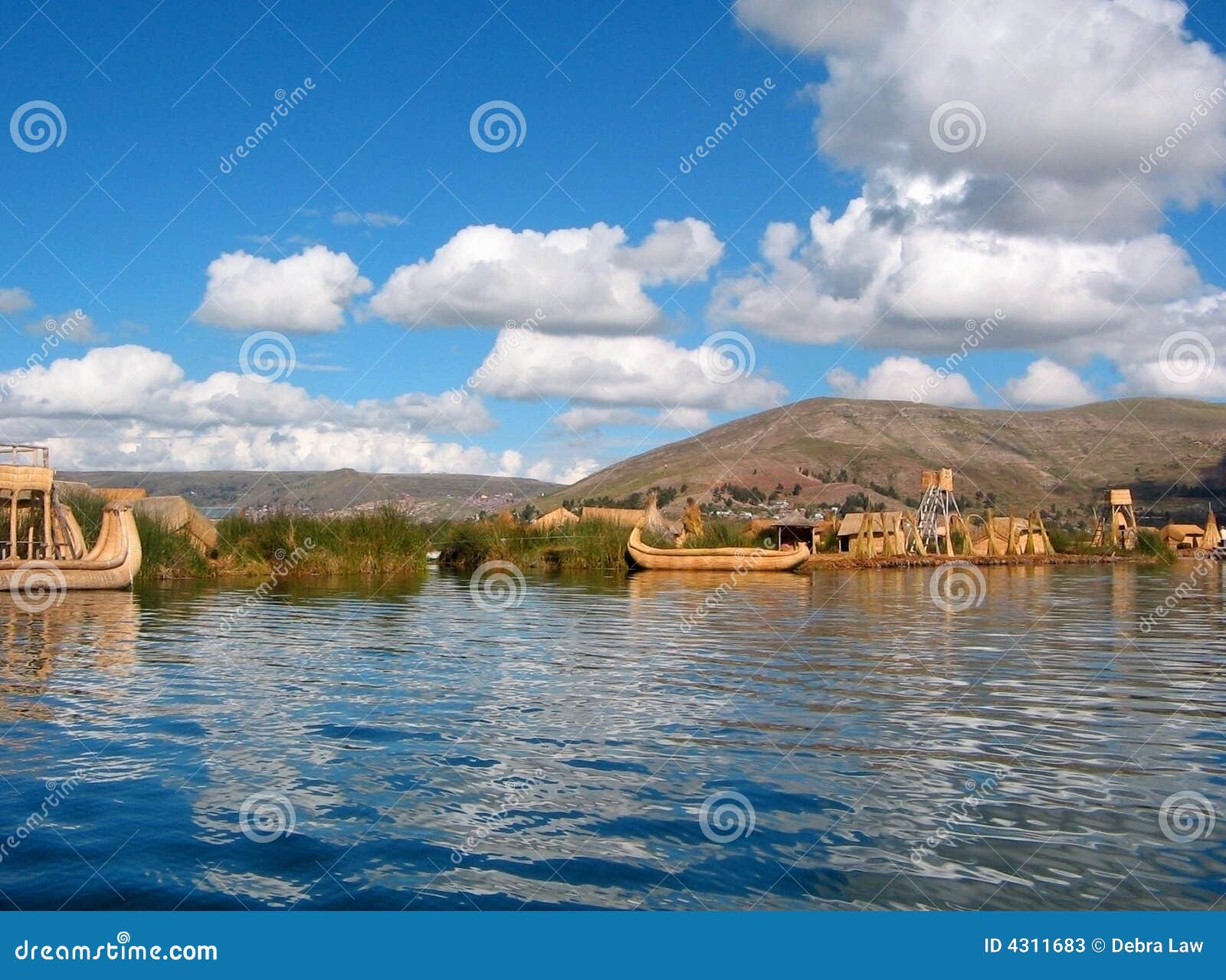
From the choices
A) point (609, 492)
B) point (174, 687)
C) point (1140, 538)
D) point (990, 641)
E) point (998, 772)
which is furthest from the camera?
point (609, 492)

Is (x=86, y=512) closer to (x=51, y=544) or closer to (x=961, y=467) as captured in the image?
(x=51, y=544)

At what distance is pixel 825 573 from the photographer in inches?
1725

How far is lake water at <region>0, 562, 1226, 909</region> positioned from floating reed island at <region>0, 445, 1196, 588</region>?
11932 mm

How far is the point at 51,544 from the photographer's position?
98.3 feet

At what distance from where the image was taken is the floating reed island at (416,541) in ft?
97.1

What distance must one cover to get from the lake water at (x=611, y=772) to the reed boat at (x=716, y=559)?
957 inches

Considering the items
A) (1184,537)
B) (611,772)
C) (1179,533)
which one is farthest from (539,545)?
(1179,533)

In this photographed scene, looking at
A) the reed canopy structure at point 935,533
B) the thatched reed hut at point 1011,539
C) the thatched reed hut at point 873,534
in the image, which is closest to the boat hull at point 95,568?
the thatched reed hut at point 873,534

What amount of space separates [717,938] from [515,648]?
38.0ft

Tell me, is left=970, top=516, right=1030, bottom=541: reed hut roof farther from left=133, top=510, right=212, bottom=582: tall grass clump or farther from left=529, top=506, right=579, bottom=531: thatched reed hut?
left=133, top=510, right=212, bottom=582: tall grass clump

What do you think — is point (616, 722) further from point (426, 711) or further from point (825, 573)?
point (825, 573)

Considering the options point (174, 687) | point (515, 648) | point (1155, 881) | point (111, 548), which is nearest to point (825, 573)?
point (111, 548)

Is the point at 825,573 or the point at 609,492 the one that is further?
the point at 609,492

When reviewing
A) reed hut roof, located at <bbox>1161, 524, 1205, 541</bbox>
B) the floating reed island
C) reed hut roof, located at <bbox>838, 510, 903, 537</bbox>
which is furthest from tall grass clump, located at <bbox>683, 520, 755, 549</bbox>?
reed hut roof, located at <bbox>1161, 524, 1205, 541</bbox>
